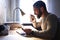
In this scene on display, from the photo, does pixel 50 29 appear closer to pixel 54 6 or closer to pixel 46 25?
pixel 46 25

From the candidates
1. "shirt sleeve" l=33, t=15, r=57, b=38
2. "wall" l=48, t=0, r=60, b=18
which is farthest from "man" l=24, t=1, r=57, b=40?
"wall" l=48, t=0, r=60, b=18

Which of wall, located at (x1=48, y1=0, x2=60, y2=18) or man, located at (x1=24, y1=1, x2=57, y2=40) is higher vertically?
wall, located at (x1=48, y1=0, x2=60, y2=18)

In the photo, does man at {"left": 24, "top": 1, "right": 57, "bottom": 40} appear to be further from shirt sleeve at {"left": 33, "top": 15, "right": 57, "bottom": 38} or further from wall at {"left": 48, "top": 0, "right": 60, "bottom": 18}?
wall at {"left": 48, "top": 0, "right": 60, "bottom": 18}

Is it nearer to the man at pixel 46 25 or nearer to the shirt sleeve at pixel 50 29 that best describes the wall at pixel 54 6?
the man at pixel 46 25

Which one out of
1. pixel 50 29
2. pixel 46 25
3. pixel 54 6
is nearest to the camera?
pixel 50 29

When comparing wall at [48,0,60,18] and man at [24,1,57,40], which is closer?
man at [24,1,57,40]

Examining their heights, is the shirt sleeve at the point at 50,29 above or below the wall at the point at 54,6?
below

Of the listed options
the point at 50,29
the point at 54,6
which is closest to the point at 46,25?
the point at 50,29

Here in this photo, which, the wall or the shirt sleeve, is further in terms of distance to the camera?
the wall

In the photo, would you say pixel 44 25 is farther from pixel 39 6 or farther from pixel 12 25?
pixel 12 25

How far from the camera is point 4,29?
2.23 m

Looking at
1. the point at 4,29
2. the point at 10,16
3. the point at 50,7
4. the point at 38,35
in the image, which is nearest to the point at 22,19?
the point at 10,16

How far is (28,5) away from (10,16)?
1.50ft

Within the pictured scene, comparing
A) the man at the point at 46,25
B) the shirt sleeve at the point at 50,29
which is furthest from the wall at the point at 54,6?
the shirt sleeve at the point at 50,29
